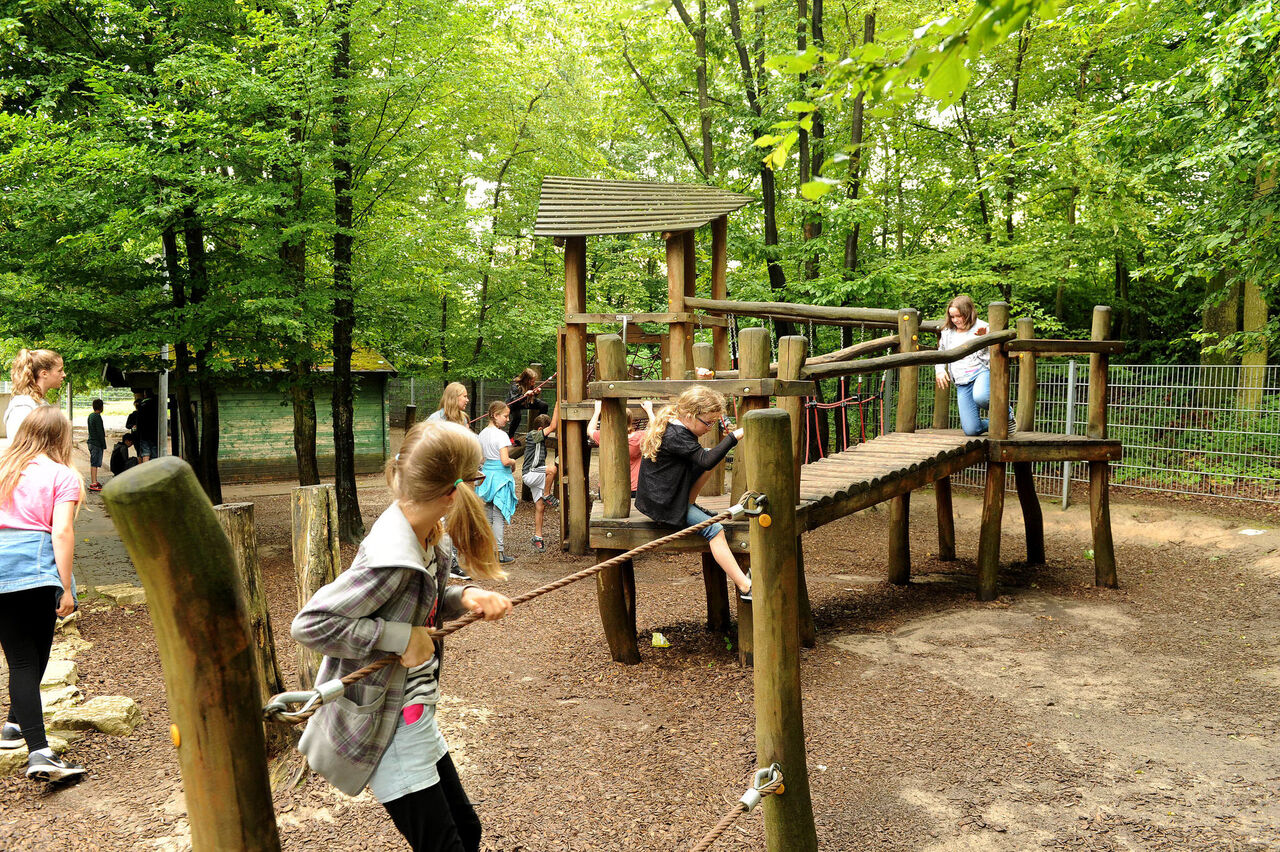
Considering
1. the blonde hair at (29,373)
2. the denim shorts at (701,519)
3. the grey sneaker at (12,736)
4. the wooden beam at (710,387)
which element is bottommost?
the grey sneaker at (12,736)

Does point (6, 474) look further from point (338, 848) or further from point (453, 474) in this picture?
point (453, 474)

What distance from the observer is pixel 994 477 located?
24.5 feet

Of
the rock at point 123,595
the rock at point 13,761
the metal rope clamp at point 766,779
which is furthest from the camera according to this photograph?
the rock at point 123,595

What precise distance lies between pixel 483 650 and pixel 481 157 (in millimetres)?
13742

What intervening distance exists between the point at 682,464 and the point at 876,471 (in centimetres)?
175

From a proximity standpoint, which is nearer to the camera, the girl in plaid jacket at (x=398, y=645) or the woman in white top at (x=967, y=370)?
the girl in plaid jacket at (x=398, y=645)

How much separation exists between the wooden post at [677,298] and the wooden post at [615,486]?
3.24 meters

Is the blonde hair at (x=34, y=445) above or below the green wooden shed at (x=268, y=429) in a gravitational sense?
above

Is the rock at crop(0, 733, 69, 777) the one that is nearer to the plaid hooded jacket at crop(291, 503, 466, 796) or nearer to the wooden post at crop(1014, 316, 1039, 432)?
the plaid hooded jacket at crop(291, 503, 466, 796)

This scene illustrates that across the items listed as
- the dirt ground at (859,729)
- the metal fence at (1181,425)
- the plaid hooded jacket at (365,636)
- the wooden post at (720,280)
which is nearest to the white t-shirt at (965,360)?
the dirt ground at (859,729)

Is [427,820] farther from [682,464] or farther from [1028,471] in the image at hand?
[1028,471]

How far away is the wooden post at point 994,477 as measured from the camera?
7340mm

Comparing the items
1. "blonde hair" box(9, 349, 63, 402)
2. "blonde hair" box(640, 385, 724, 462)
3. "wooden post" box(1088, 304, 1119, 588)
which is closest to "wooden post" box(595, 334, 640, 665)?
"blonde hair" box(640, 385, 724, 462)

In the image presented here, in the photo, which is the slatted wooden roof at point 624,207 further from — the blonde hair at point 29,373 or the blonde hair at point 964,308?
the blonde hair at point 29,373
